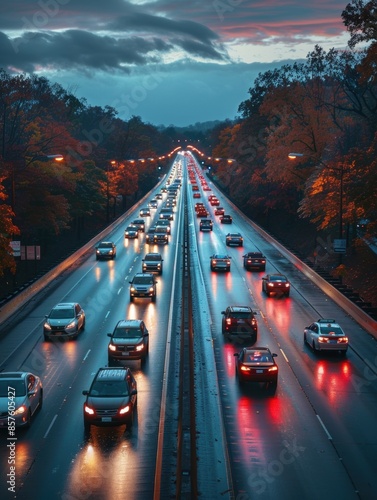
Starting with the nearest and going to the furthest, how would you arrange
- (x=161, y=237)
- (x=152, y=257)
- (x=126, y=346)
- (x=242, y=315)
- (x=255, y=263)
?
(x=126, y=346), (x=242, y=315), (x=152, y=257), (x=255, y=263), (x=161, y=237)

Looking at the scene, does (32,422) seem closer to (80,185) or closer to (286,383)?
(286,383)

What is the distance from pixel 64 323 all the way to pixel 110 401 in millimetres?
13452

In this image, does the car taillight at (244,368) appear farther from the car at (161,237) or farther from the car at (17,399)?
the car at (161,237)

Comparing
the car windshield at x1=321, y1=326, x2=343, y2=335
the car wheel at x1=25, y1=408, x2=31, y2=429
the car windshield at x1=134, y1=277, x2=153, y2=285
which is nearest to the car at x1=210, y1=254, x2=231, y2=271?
the car windshield at x1=134, y1=277, x2=153, y2=285

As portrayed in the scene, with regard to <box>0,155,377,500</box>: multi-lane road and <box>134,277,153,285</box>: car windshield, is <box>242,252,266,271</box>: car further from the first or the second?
<box>134,277,153,285</box>: car windshield

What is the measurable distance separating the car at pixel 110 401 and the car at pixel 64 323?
11.9m

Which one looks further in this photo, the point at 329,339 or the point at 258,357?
the point at 329,339

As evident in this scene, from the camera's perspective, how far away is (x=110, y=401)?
2289 cm

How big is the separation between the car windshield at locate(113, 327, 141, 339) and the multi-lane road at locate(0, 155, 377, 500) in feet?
3.39

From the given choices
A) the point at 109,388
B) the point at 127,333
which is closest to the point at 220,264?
the point at 127,333

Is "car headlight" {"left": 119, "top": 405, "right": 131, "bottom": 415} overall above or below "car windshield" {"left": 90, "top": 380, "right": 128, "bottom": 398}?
below

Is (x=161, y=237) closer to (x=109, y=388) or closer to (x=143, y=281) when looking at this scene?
(x=143, y=281)

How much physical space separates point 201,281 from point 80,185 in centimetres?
4365

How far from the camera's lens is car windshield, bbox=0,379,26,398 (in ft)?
75.2
